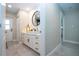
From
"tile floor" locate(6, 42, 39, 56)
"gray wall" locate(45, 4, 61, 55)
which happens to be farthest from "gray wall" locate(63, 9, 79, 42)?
"tile floor" locate(6, 42, 39, 56)

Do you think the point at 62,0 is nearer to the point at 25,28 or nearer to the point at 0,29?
the point at 0,29

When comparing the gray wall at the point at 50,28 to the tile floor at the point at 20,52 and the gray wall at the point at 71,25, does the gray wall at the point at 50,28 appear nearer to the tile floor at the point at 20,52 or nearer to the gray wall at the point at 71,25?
the tile floor at the point at 20,52

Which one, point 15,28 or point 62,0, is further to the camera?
point 15,28

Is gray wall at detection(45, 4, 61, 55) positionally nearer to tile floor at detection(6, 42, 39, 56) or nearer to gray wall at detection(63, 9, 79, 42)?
tile floor at detection(6, 42, 39, 56)

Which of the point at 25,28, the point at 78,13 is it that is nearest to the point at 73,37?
the point at 78,13

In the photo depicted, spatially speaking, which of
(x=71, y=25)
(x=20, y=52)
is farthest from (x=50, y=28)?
(x=71, y=25)

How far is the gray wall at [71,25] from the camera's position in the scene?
4.18m

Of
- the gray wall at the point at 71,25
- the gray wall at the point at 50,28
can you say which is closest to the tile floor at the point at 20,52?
the gray wall at the point at 50,28

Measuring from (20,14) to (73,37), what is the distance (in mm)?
2780

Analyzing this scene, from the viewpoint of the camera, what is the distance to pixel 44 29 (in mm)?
2365

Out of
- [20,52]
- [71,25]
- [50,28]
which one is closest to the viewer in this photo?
[50,28]

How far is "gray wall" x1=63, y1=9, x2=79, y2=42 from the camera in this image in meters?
4.18

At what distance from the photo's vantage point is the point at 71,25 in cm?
446

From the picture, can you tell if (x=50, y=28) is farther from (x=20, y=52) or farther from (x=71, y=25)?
(x=71, y=25)
